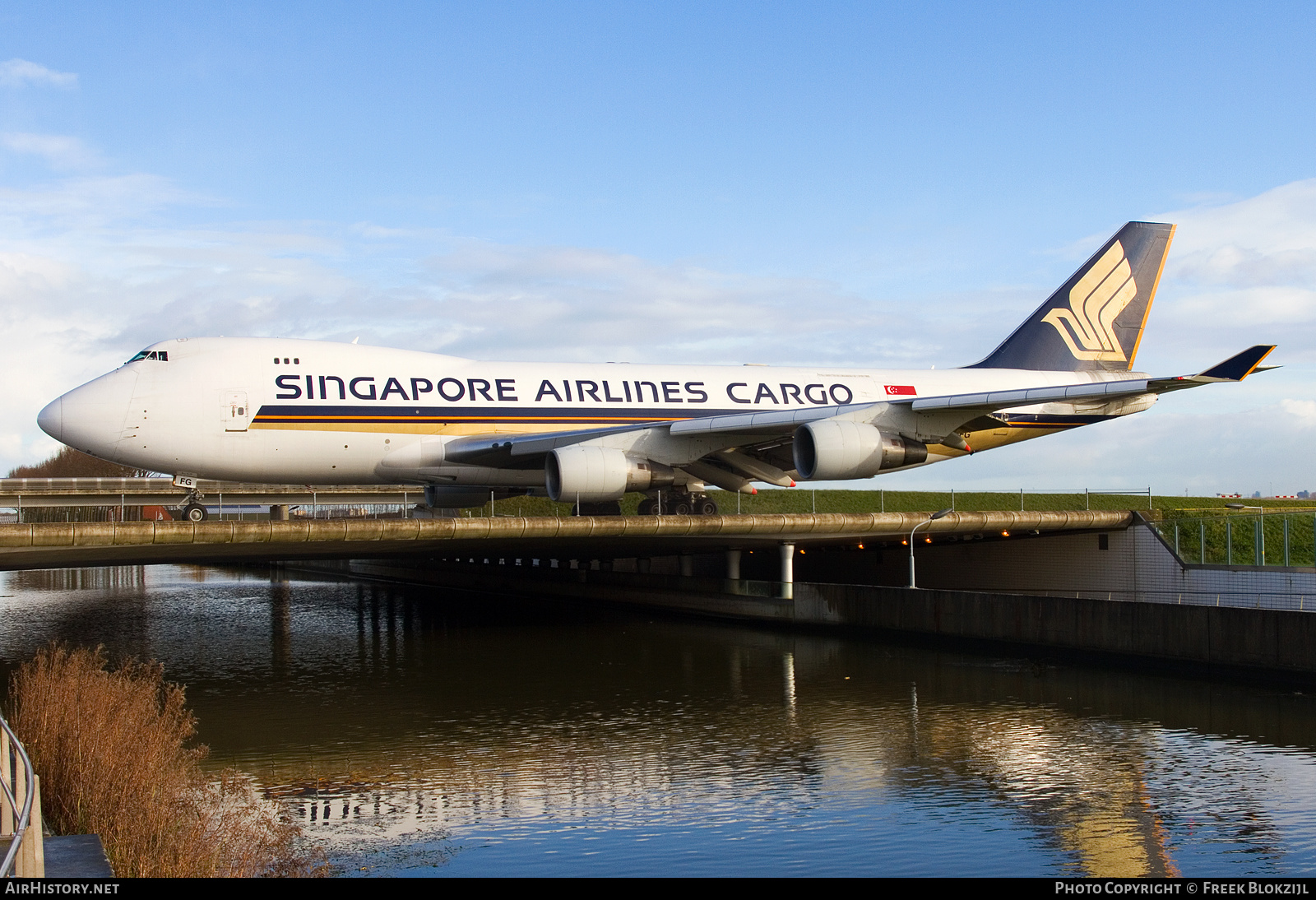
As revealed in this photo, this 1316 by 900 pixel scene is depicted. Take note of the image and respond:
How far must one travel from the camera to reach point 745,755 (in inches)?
885

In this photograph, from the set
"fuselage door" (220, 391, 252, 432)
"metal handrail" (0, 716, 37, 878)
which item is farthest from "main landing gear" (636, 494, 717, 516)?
"metal handrail" (0, 716, 37, 878)

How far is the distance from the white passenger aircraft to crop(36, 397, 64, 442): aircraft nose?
41mm

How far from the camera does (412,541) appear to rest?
34.7 meters

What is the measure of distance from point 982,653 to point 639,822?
2095cm

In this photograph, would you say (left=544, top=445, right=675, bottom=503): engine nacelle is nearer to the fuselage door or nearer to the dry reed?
the fuselage door

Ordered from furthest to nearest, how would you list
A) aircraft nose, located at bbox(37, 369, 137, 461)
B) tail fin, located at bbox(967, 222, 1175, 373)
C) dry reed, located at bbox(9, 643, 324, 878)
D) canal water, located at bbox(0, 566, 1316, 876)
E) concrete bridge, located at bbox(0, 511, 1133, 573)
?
tail fin, located at bbox(967, 222, 1175, 373) → aircraft nose, located at bbox(37, 369, 137, 461) → concrete bridge, located at bbox(0, 511, 1133, 573) → canal water, located at bbox(0, 566, 1316, 876) → dry reed, located at bbox(9, 643, 324, 878)

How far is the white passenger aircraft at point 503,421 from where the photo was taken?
31.4 m

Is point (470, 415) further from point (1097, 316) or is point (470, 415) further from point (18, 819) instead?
point (18, 819)

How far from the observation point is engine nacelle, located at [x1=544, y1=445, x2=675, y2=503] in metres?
31.5

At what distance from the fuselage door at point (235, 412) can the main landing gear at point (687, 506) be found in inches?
485

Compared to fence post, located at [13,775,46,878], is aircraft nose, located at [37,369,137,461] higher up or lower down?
higher up

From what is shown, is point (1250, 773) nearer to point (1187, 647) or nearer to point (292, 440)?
point (1187, 647)
